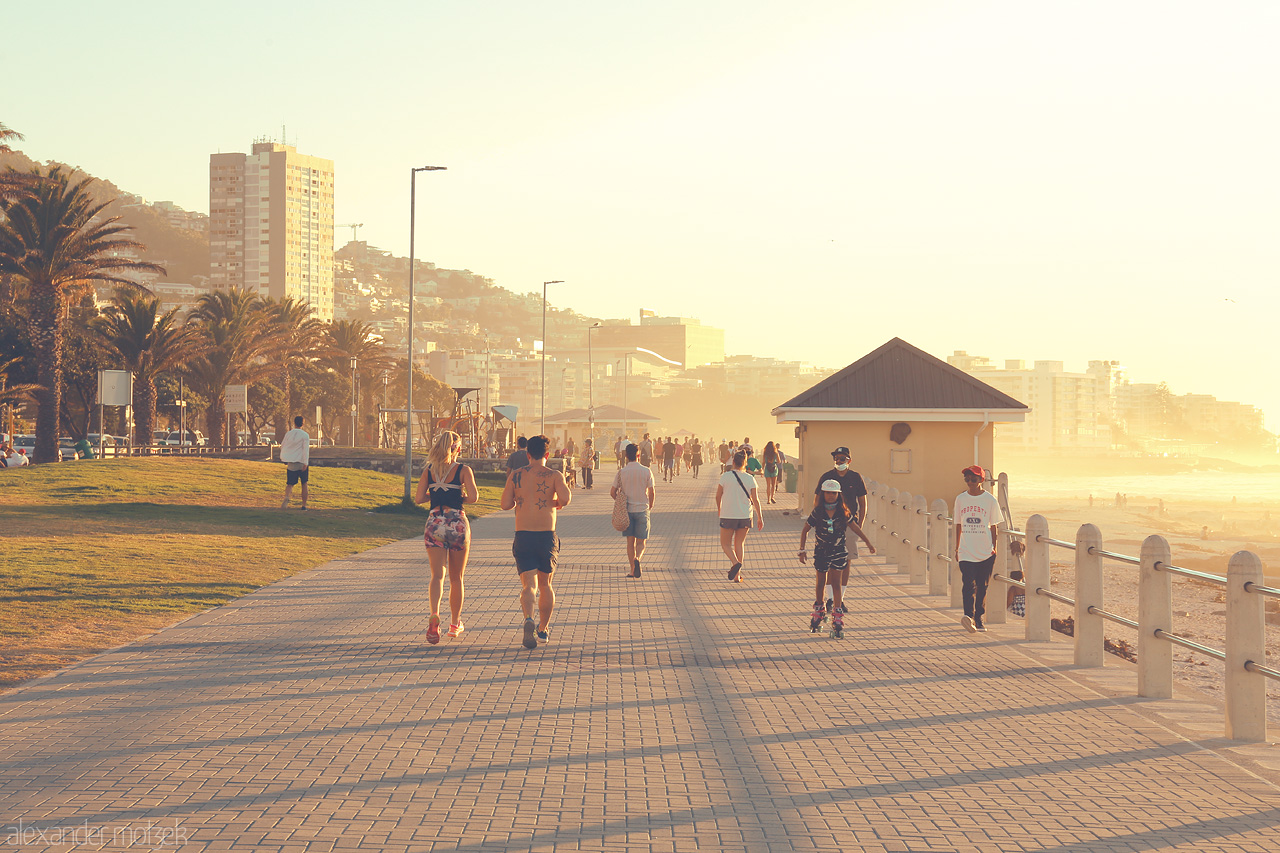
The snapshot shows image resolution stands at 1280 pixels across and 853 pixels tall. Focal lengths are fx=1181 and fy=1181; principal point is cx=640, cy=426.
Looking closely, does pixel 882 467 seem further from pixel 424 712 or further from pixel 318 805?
pixel 318 805

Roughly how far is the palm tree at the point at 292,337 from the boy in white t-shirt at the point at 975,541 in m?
52.9

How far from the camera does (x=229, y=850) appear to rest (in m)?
4.63

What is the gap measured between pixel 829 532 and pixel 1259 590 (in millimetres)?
4300

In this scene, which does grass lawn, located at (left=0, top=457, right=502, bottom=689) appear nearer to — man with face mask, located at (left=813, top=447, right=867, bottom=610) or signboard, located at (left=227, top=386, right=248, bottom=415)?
man with face mask, located at (left=813, top=447, right=867, bottom=610)

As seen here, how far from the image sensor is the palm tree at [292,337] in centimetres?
6390

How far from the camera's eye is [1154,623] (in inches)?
324

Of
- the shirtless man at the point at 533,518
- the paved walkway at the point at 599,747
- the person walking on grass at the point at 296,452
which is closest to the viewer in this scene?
the paved walkway at the point at 599,747

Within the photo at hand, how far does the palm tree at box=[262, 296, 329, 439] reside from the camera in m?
63.9

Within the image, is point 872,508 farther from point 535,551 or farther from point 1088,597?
point 535,551

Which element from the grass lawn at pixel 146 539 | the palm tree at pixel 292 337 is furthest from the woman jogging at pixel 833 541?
the palm tree at pixel 292 337

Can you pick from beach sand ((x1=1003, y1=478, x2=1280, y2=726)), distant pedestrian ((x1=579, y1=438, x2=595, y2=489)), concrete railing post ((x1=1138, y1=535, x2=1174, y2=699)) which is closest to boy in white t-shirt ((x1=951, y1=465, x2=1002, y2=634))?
beach sand ((x1=1003, y1=478, x2=1280, y2=726))

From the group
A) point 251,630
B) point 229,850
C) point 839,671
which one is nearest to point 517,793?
point 229,850

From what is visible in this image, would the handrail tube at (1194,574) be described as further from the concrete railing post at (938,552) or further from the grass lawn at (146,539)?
the grass lawn at (146,539)

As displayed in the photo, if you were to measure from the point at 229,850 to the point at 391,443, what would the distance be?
101417 mm
